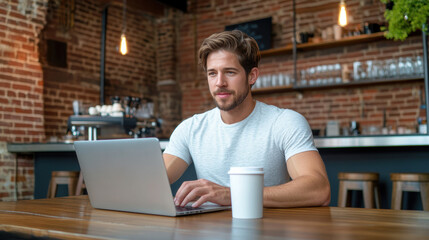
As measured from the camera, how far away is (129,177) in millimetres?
1134

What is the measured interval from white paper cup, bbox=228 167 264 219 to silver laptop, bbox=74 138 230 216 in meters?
0.14

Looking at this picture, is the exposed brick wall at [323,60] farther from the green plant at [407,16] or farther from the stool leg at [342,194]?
the stool leg at [342,194]

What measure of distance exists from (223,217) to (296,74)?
14.5 ft

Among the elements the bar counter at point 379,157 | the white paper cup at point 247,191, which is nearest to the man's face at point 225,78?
the white paper cup at point 247,191

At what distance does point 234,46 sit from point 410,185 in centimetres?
159

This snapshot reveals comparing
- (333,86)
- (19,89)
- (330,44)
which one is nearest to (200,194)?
(19,89)

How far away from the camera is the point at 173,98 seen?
6.41 m

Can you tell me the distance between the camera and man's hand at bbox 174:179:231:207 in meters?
1.17

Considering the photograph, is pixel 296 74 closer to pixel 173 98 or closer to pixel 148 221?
pixel 173 98

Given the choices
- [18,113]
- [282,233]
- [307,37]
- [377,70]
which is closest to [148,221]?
[282,233]

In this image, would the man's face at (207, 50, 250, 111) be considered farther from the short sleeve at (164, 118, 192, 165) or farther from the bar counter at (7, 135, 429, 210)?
the bar counter at (7, 135, 429, 210)

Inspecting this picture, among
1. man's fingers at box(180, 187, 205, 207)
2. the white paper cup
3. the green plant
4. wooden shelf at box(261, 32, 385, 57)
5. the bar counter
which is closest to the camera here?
the white paper cup

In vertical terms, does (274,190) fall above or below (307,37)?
below

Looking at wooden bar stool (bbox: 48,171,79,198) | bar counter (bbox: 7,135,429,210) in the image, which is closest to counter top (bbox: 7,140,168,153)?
wooden bar stool (bbox: 48,171,79,198)
